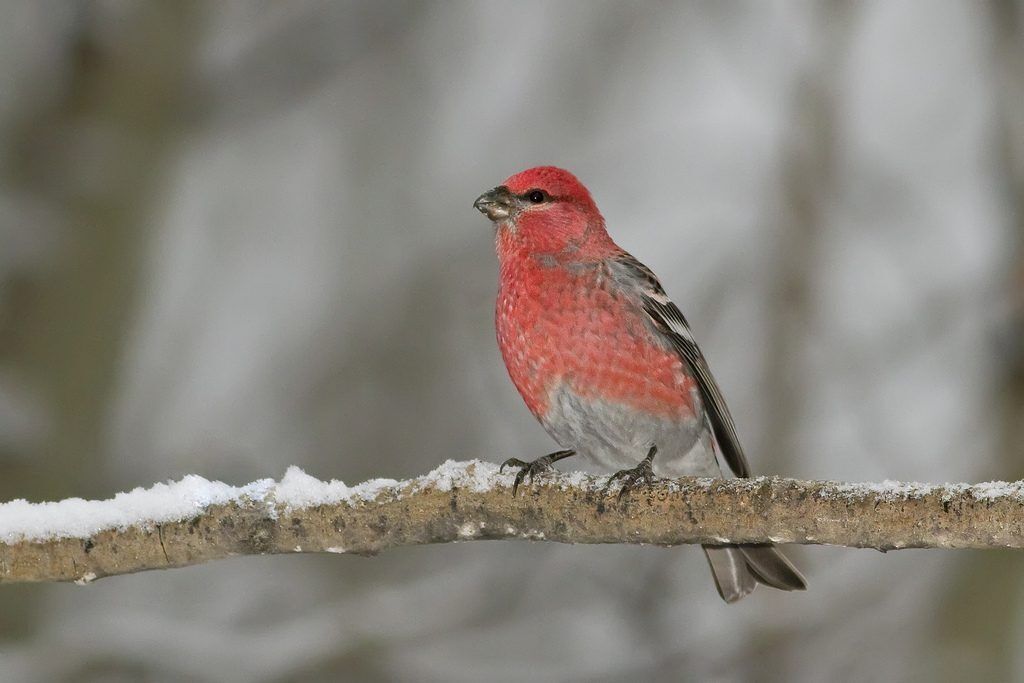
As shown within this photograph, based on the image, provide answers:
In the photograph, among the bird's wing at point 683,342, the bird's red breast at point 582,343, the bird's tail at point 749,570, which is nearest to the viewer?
the bird's tail at point 749,570

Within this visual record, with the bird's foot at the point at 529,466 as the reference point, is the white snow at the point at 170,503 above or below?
above

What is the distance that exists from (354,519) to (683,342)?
87.8 inches

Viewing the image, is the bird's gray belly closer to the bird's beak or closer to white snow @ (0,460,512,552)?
the bird's beak

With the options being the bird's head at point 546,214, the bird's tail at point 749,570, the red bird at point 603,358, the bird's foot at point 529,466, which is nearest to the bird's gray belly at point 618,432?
the red bird at point 603,358

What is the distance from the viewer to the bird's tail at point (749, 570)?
4.45 m

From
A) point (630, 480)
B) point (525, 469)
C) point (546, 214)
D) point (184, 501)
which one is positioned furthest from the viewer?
point (546, 214)

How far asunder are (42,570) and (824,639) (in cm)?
368

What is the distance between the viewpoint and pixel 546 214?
206 inches

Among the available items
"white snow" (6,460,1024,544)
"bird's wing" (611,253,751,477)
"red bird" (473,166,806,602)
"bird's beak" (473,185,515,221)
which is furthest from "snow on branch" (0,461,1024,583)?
"bird's beak" (473,185,515,221)

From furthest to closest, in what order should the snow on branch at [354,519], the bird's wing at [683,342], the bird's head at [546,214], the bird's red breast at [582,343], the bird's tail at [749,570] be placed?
the bird's head at [546,214] → the bird's wing at [683,342] → the bird's red breast at [582,343] → the bird's tail at [749,570] → the snow on branch at [354,519]

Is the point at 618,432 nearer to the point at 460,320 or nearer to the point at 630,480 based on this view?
the point at 630,480

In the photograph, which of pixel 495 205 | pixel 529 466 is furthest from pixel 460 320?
pixel 529 466

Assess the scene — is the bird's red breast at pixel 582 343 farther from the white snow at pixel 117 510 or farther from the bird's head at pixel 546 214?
the white snow at pixel 117 510

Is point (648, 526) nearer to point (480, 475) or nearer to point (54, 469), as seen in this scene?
point (480, 475)
